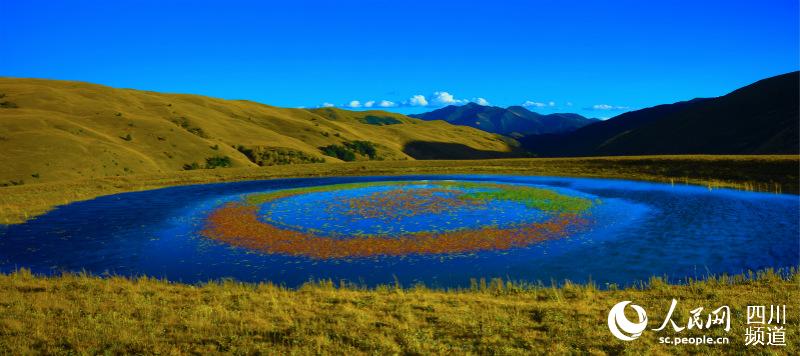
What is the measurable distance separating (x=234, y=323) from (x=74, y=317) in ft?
15.9

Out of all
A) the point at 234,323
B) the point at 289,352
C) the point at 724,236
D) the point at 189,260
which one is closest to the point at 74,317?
the point at 234,323

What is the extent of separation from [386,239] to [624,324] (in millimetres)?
15550

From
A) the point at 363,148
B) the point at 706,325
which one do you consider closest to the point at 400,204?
the point at 706,325

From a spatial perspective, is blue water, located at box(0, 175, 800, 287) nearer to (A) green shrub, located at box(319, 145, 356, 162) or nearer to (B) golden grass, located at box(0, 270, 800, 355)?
(B) golden grass, located at box(0, 270, 800, 355)

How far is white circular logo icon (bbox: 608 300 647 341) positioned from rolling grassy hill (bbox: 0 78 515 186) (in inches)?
2778

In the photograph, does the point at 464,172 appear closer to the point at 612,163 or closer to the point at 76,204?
the point at 612,163

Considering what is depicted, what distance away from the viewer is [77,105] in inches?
4286

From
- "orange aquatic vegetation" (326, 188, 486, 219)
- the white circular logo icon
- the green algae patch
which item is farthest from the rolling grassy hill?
the white circular logo icon

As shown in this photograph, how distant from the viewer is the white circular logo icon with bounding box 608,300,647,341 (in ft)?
40.9

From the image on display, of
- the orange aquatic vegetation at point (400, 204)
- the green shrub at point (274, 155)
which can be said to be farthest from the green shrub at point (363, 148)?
the orange aquatic vegetation at point (400, 204)

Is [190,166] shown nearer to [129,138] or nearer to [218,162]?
[218,162]

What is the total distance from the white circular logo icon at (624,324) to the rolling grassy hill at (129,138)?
232 feet

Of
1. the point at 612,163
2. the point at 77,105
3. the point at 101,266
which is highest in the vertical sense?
the point at 77,105

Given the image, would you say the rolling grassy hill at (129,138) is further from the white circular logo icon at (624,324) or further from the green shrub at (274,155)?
the white circular logo icon at (624,324)
